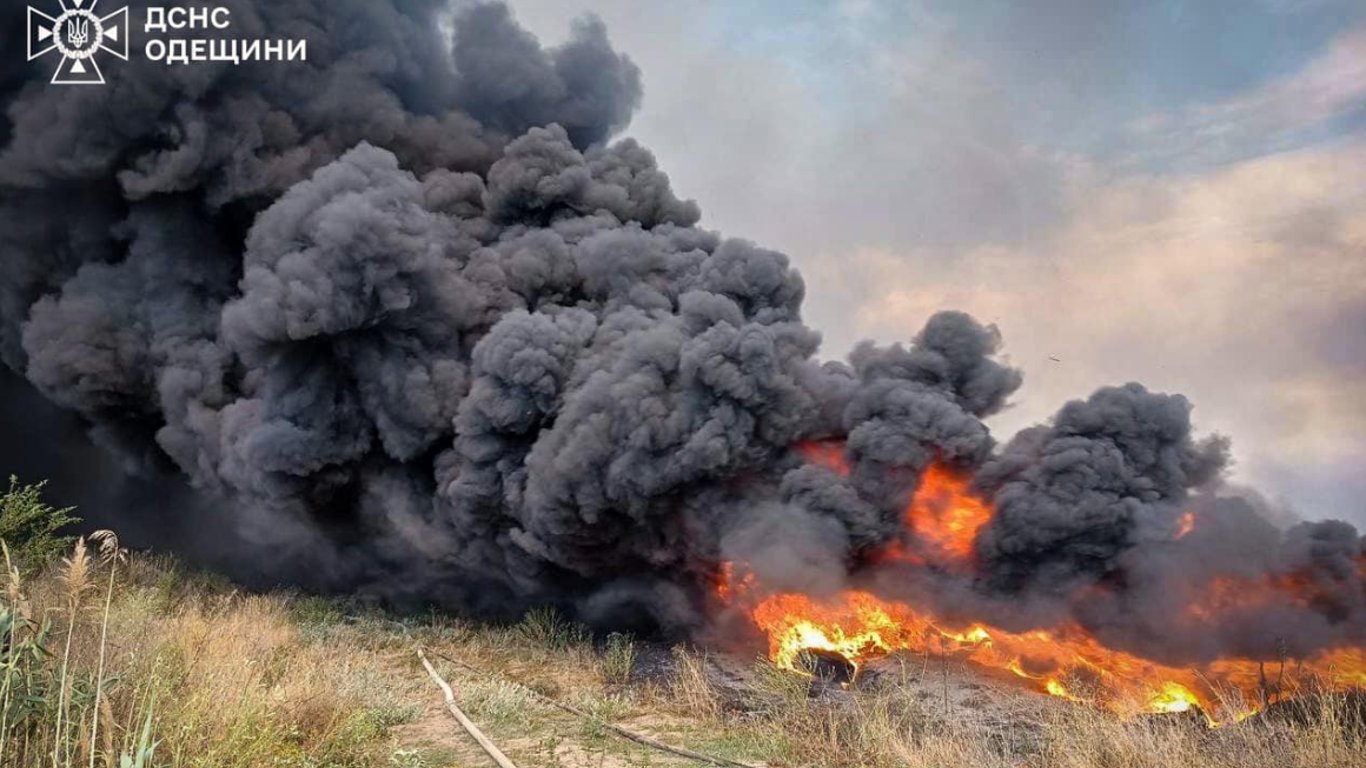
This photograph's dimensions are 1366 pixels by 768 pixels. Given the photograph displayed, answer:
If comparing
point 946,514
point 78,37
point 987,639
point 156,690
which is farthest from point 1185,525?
point 78,37

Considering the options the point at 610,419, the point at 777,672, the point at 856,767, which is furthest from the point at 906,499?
the point at 856,767

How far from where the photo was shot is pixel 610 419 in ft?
52.9

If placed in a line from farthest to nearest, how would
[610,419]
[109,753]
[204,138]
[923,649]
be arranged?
[204,138], [610,419], [923,649], [109,753]

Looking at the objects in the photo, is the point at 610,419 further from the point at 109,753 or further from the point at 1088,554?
the point at 109,753

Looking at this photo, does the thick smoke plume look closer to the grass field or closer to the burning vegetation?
the burning vegetation

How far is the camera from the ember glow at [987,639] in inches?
485

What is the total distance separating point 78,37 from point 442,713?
Result: 1925cm

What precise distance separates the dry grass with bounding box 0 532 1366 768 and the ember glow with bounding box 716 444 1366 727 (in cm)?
131

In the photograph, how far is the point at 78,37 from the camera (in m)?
21.4

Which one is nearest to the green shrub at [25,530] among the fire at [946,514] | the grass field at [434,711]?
the grass field at [434,711]

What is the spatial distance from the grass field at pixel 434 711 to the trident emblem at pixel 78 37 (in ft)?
40.0

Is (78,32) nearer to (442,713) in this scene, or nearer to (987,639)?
(442,713)

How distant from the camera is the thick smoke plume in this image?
47.1ft

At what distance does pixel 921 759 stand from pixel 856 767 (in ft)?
2.39
